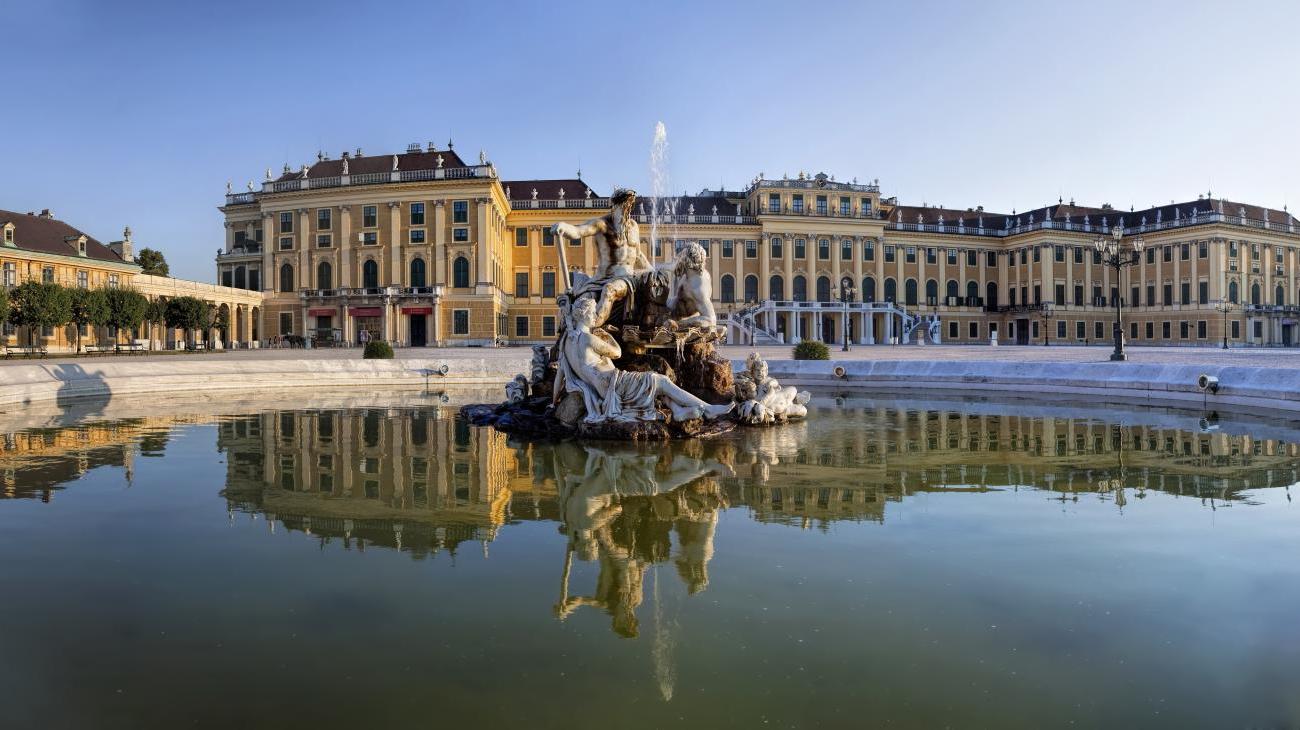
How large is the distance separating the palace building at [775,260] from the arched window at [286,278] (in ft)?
0.34

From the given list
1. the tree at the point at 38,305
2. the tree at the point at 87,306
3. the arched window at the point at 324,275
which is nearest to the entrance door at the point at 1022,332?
the arched window at the point at 324,275

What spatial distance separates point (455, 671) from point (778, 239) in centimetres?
6570

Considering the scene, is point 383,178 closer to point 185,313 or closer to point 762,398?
point 185,313

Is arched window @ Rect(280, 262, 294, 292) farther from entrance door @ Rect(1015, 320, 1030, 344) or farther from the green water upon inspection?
entrance door @ Rect(1015, 320, 1030, 344)

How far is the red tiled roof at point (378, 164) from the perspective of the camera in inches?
2199

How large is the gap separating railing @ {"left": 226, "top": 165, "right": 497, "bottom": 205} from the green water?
4758 centimetres

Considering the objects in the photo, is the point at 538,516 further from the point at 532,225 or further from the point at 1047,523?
the point at 532,225

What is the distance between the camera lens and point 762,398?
11.5 meters

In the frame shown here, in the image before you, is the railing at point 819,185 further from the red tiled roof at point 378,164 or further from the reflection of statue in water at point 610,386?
the reflection of statue in water at point 610,386

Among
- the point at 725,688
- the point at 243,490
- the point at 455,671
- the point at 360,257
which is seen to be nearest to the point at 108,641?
the point at 455,671

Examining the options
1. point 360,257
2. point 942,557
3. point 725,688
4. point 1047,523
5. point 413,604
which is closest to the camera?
point 725,688

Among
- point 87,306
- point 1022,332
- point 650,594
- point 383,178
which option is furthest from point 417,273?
point 1022,332

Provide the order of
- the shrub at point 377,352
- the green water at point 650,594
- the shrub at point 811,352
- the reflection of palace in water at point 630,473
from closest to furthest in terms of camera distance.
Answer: the green water at point 650,594
the reflection of palace in water at point 630,473
the shrub at point 811,352
the shrub at point 377,352

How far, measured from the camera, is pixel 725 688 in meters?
3.04
